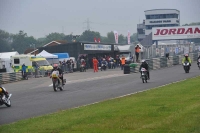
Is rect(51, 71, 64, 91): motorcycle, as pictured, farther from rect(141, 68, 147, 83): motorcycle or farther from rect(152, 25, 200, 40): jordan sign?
rect(152, 25, 200, 40): jordan sign

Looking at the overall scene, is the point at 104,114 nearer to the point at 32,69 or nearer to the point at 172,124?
the point at 172,124

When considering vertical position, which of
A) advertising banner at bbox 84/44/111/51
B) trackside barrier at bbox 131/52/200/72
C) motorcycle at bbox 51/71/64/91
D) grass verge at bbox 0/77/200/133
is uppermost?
advertising banner at bbox 84/44/111/51

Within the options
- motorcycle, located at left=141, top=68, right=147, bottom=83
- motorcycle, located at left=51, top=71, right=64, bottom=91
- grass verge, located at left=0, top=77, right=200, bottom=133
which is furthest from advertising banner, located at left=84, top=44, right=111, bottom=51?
grass verge, located at left=0, top=77, right=200, bottom=133

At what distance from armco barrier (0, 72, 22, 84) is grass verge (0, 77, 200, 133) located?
25.4m

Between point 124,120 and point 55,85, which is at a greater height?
point 55,85

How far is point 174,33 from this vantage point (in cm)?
6888

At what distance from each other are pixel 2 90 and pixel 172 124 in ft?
29.8

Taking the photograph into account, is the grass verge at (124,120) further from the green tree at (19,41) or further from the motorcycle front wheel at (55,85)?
the green tree at (19,41)

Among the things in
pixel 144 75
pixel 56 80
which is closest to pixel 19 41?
pixel 144 75

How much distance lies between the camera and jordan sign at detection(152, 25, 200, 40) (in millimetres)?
67500

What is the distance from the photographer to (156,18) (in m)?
84.0

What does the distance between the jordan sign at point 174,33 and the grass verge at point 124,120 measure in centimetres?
5478

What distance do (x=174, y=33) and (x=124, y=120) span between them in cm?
5949

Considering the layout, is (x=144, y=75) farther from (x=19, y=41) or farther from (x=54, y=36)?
(x=54, y=36)
